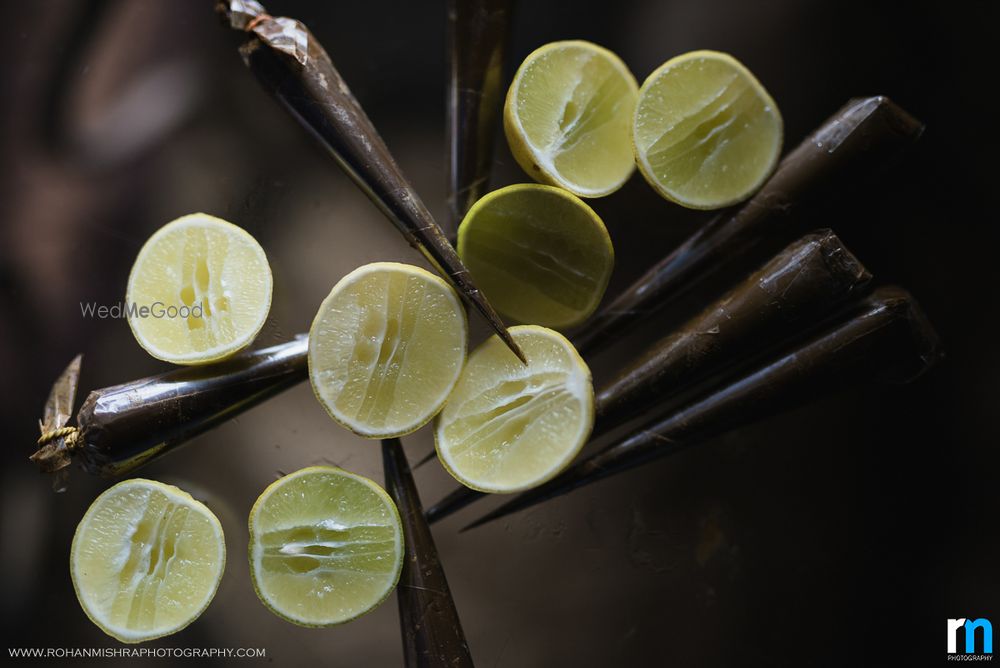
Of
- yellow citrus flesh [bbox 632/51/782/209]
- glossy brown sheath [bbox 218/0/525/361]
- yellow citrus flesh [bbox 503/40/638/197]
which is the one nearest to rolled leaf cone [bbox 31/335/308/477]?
glossy brown sheath [bbox 218/0/525/361]

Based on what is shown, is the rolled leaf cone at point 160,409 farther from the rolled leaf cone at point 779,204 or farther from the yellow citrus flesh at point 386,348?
the rolled leaf cone at point 779,204

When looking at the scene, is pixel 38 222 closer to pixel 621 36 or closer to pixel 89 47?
pixel 89 47

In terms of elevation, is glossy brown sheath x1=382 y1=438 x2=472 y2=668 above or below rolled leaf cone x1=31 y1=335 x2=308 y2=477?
below

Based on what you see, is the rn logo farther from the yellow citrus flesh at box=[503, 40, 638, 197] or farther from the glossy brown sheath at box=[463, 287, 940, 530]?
the yellow citrus flesh at box=[503, 40, 638, 197]

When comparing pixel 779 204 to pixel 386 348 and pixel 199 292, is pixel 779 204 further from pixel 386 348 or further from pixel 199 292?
pixel 199 292

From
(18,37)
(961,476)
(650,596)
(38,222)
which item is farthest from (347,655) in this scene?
(18,37)

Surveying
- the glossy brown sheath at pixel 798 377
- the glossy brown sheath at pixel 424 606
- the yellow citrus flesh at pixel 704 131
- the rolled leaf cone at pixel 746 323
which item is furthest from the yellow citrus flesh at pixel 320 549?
the yellow citrus flesh at pixel 704 131
